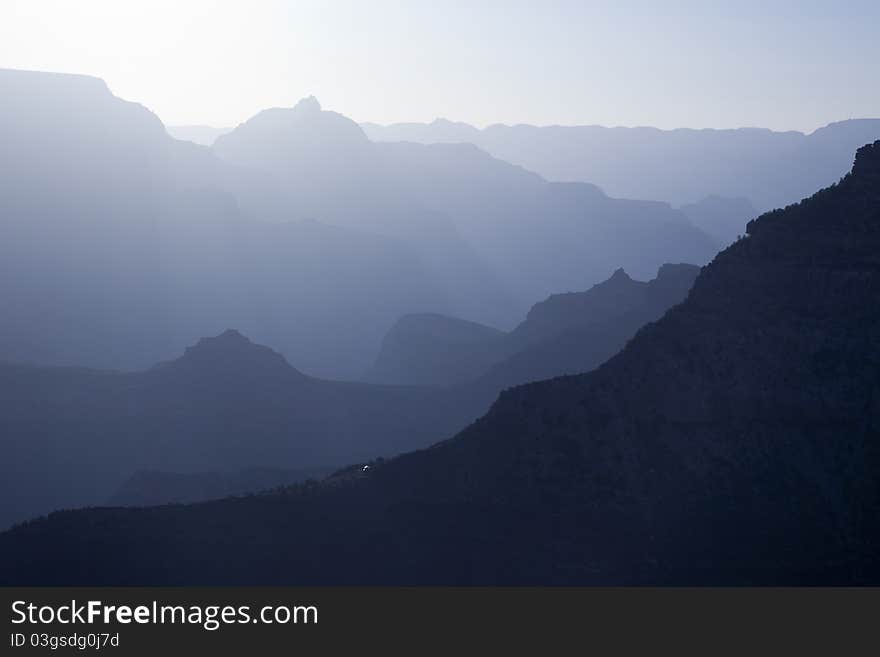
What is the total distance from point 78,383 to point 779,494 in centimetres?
7332

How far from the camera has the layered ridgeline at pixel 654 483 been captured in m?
29.6

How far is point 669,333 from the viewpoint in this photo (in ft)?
111

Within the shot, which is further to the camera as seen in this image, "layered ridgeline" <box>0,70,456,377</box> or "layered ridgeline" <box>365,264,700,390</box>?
"layered ridgeline" <box>0,70,456,377</box>

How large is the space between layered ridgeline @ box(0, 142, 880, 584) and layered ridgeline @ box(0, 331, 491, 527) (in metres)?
43.2

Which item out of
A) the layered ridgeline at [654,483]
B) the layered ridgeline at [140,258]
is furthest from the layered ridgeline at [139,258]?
the layered ridgeline at [654,483]

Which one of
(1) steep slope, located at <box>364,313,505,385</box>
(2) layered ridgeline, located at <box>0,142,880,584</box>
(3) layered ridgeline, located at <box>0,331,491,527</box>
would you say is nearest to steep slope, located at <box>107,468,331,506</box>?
(3) layered ridgeline, located at <box>0,331,491,527</box>

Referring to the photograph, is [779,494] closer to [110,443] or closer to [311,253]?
[110,443]

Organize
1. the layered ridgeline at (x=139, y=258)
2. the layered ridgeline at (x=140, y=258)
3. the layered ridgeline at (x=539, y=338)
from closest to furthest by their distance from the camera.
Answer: the layered ridgeline at (x=539, y=338)
the layered ridgeline at (x=139, y=258)
the layered ridgeline at (x=140, y=258)

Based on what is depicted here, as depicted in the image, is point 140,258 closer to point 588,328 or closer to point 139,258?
point 139,258

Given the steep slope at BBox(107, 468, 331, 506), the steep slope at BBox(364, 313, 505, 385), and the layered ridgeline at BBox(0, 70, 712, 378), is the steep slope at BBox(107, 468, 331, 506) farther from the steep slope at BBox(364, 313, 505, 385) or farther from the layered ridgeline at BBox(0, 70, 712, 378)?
the layered ridgeline at BBox(0, 70, 712, 378)

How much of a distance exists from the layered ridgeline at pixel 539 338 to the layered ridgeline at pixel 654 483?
49.5 m

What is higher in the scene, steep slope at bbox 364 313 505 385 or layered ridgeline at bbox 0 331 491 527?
steep slope at bbox 364 313 505 385

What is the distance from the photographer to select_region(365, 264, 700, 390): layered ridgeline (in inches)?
3428

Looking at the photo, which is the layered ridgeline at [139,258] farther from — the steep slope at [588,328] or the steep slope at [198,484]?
the steep slope at [198,484]
